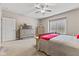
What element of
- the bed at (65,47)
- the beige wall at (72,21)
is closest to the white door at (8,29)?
the bed at (65,47)

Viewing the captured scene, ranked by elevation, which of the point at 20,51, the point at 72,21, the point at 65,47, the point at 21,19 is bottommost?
the point at 20,51

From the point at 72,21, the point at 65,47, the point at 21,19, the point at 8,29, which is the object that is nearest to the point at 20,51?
the point at 65,47

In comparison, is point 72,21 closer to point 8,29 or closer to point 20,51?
point 20,51

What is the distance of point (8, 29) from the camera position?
227 inches

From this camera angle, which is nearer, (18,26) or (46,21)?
(18,26)

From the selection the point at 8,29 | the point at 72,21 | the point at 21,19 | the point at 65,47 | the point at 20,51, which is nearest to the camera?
the point at 65,47

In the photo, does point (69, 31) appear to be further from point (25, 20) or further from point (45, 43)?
point (25, 20)

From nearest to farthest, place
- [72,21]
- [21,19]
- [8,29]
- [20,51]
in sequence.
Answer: [20,51], [72,21], [8,29], [21,19]

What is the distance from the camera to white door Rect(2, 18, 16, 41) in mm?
5520

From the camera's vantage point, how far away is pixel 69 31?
557 centimetres

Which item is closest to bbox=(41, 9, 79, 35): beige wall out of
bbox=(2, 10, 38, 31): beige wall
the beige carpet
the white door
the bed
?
the beige carpet

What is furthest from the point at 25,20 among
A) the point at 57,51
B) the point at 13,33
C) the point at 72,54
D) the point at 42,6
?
the point at 72,54

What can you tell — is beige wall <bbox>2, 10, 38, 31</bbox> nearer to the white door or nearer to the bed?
the white door

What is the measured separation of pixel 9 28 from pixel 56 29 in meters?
4.17
